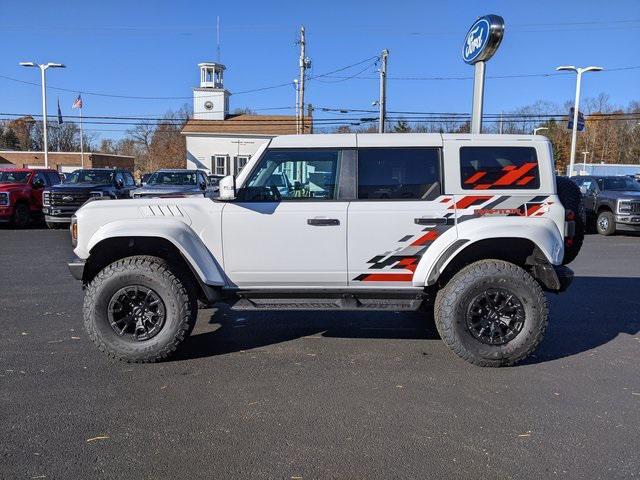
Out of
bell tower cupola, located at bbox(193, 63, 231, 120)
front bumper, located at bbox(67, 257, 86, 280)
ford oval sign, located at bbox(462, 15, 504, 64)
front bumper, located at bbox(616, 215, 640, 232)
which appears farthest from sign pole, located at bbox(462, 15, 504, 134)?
bell tower cupola, located at bbox(193, 63, 231, 120)

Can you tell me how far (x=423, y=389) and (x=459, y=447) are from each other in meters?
0.90

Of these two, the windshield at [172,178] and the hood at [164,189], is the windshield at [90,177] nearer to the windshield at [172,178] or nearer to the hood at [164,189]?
the windshield at [172,178]

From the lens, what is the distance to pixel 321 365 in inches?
185

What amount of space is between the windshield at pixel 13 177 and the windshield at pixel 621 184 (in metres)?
18.7

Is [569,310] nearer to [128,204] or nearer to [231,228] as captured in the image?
[231,228]

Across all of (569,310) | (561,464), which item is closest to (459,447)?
(561,464)

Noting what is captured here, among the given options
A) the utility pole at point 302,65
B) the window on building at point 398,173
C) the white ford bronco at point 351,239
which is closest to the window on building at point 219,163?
the utility pole at point 302,65

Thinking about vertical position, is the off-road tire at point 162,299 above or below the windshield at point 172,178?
below

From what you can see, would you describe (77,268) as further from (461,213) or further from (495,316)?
(495,316)

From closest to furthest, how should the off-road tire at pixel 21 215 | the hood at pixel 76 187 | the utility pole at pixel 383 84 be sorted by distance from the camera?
1. the hood at pixel 76 187
2. the off-road tire at pixel 21 215
3. the utility pole at pixel 383 84

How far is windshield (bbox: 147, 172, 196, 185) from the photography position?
16.0 metres

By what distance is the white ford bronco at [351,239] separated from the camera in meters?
4.61

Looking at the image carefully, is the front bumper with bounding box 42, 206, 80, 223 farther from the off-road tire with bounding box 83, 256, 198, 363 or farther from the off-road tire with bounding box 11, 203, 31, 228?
the off-road tire with bounding box 83, 256, 198, 363

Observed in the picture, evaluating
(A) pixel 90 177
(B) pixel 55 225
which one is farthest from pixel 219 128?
(B) pixel 55 225
